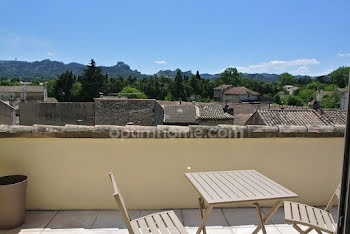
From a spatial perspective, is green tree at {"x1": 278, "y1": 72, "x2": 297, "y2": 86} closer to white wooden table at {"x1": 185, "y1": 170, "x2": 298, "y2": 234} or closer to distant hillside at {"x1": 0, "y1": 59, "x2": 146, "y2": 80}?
distant hillside at {"x1": 0, "y1": 59, "x2": 146, "y2": 80}

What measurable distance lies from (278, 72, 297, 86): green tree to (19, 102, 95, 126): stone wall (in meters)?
103

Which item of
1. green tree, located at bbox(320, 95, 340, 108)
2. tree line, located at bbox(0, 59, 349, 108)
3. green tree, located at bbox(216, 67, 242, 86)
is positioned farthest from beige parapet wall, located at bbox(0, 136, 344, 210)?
green tree, located at bbox(216, 67, 242, 86)

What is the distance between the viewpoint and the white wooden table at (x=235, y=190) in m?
1.94

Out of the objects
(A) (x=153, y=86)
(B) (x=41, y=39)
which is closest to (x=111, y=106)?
(A) (x=153, y=86)

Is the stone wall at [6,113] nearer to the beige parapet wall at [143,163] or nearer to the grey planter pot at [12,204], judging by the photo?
the beige parapet wall at [143,163]

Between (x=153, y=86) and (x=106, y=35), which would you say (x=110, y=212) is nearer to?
(x=153, y=86)

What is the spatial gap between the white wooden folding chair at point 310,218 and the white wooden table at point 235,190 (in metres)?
0.18

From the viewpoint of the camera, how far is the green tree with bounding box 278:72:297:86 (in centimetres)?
11231

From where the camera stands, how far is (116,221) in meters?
2.94

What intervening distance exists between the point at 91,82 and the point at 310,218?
59.7 meters

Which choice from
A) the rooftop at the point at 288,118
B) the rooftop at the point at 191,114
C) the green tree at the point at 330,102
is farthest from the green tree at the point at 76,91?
the green tree at the point at 330,102

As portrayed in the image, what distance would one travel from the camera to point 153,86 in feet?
225

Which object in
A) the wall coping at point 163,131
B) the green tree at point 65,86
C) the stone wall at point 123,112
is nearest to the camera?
the wall coping at point 163,131

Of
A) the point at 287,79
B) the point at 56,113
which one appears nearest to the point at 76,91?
the point at 56,113
